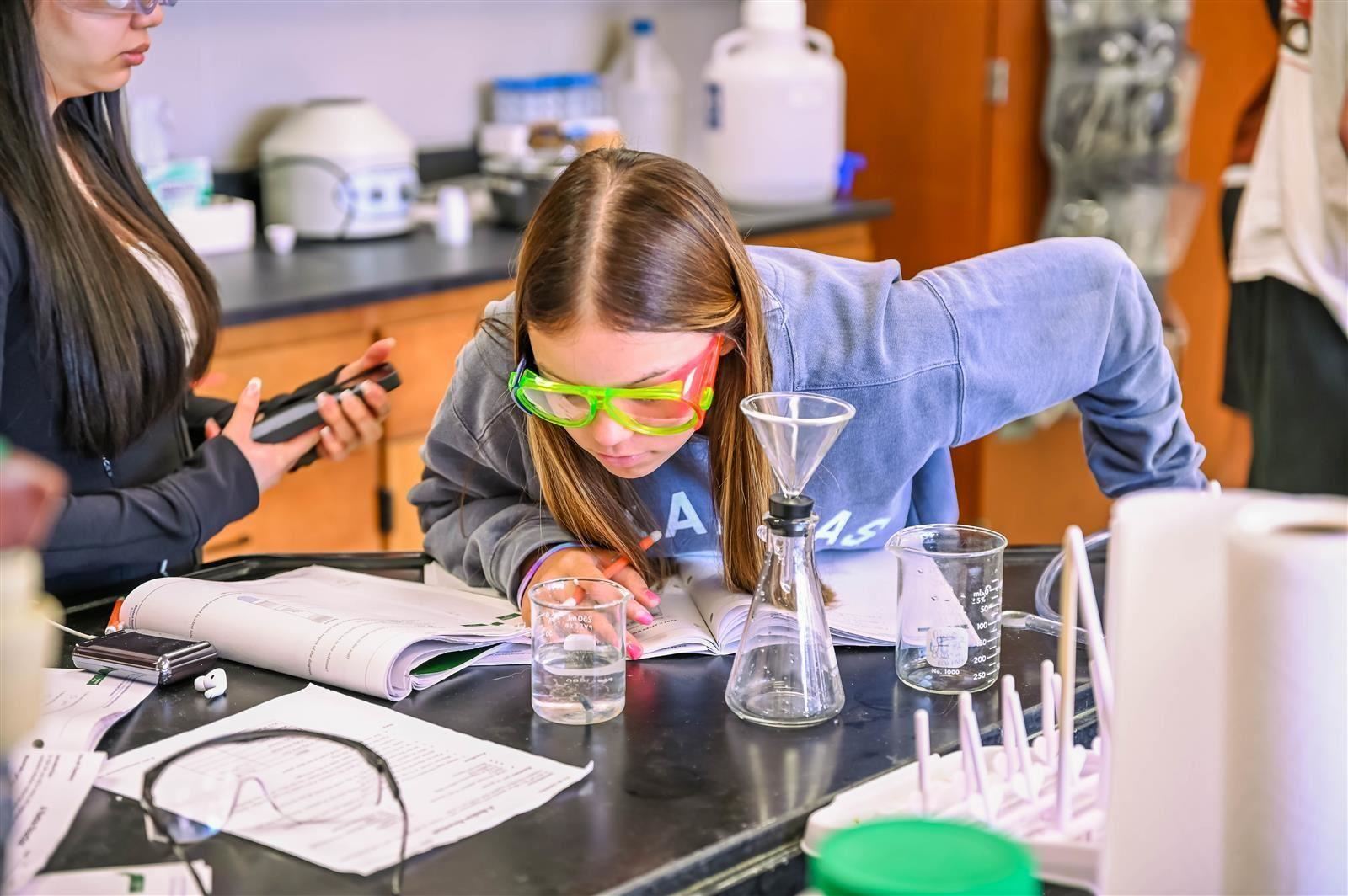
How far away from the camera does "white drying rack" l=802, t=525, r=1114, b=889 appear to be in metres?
0.91

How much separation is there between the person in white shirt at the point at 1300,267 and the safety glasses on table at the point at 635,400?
60.0 inches

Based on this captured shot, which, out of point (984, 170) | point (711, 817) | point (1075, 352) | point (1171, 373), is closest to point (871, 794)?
point (711, 817)

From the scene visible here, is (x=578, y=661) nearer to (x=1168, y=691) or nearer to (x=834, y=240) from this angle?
(x=1168, y=691)

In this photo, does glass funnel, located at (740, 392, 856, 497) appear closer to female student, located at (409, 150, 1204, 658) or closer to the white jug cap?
female student, located at (409, 150, 1204, 658)

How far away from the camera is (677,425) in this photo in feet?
4.13

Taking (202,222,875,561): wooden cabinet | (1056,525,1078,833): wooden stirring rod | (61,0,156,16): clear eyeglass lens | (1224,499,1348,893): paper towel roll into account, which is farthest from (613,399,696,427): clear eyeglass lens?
(202,222,875,561): wooden cabinet

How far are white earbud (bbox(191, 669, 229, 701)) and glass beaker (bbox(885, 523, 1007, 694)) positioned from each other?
0.56 m

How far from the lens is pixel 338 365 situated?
252 cm

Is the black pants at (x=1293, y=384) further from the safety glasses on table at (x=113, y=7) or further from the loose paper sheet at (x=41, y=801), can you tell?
the loose paper sheet at (x=41, y=801)

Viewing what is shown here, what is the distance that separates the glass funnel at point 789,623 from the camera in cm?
112

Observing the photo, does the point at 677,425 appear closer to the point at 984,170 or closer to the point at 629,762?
the point at 629,762

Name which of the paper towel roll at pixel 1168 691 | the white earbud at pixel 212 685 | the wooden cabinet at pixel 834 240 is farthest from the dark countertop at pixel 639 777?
the wooden cabinet at pixel 834 240

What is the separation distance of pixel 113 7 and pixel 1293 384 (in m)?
1.90

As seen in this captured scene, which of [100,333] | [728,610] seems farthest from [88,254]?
[728,610]
